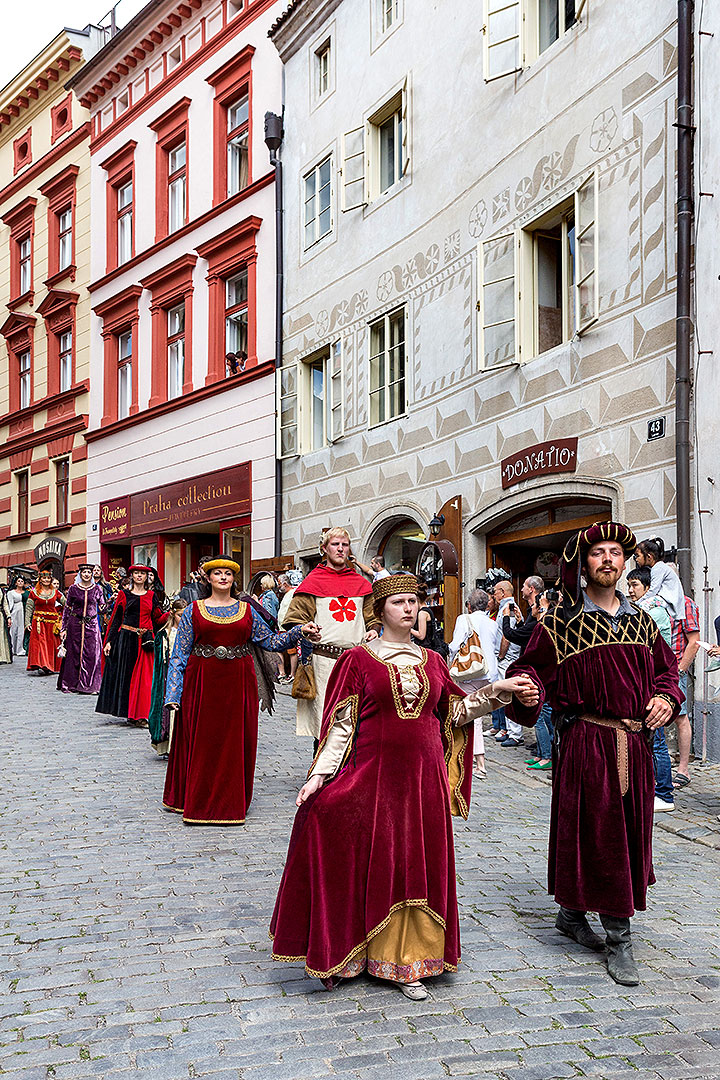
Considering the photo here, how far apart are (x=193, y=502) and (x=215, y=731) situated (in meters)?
15.5

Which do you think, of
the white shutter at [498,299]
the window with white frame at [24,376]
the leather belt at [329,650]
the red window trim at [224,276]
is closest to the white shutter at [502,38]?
the white shutter at [498,299]

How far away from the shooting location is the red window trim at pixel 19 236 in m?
30.7

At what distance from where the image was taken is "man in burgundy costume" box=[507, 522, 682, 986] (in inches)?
187

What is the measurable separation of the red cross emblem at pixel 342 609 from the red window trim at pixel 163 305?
1621cm

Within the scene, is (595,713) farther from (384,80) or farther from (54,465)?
(54,465)

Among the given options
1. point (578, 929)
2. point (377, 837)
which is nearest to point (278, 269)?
point (578, 929)

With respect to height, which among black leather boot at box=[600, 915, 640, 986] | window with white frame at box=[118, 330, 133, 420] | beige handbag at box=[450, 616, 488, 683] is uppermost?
window with white frame at box=[118, 330, 133, 420]

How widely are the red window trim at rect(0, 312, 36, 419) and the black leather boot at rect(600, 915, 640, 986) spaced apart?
28.2 metres

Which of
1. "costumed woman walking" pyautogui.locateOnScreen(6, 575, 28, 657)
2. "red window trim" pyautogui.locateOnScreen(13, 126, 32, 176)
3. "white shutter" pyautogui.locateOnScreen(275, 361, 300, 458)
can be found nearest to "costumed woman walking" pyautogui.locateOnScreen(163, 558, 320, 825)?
"white shutter" pyautogui.locateOnScreen(275, 361, 300, 458)

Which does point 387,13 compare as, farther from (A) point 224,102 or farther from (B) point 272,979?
(B) point 272,979

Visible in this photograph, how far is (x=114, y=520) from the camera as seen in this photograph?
86.0 ft

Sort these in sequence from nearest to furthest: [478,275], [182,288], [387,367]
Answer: [478,275], [387,367], [182,288]

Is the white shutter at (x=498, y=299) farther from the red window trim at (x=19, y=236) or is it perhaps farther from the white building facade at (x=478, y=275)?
→ the red window trim at (x=19, y=236)

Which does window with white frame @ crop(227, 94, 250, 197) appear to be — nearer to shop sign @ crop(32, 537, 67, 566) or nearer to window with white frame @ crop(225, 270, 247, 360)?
window with white frame @ crop(225, 270, 247, 360)
